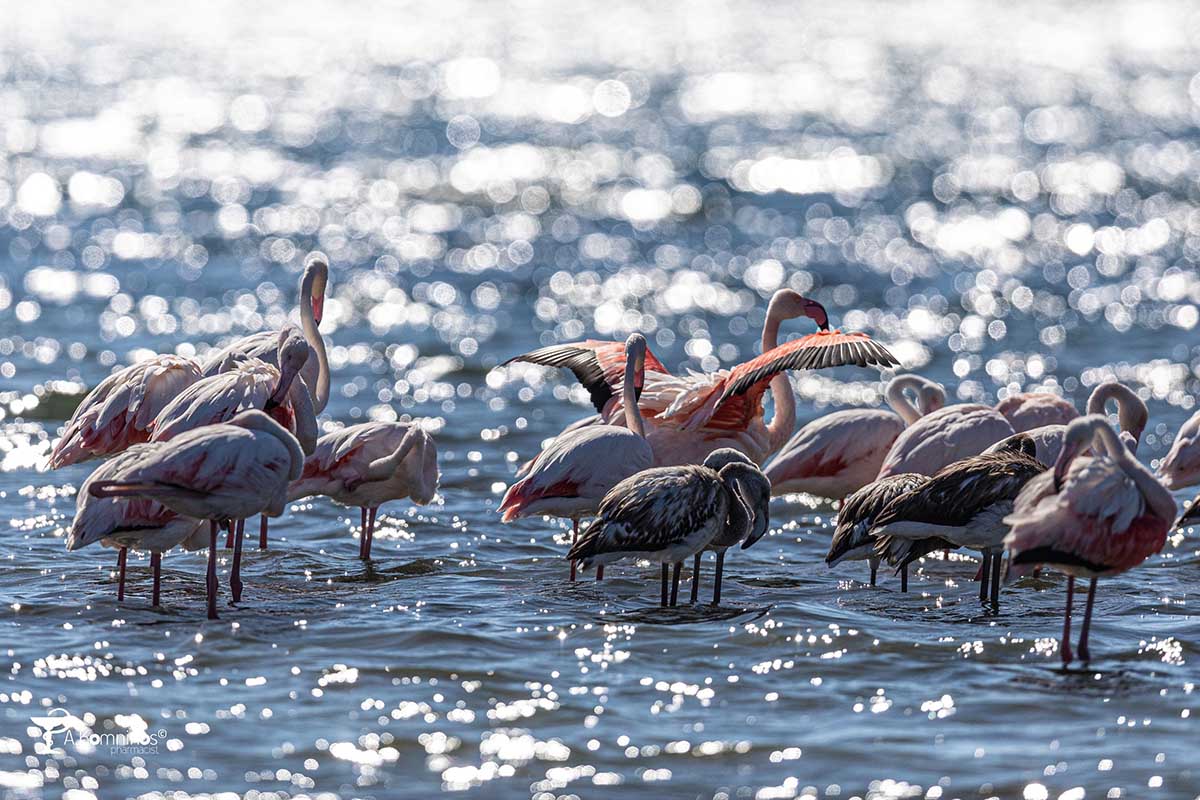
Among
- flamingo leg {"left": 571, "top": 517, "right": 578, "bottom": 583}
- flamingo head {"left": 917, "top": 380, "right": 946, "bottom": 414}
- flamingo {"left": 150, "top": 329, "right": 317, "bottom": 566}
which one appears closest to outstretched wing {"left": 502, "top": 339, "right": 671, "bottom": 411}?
flamingo leg {"left": 571, "top": 517, "right": 578, "bottom": 583}

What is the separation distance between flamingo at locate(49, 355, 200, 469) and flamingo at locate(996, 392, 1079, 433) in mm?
4416

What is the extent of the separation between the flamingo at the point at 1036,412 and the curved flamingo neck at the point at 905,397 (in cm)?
52

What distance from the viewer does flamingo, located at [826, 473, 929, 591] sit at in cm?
870

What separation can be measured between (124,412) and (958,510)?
4.17 m

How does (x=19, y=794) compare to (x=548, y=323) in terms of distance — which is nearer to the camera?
(x=19, y=794)

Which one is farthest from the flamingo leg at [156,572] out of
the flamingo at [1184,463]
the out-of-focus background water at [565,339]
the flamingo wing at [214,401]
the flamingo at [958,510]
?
the flamingo at [1184,463]

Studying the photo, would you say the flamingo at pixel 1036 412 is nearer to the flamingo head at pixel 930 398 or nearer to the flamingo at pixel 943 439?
the flamingo head at pixel 930 398

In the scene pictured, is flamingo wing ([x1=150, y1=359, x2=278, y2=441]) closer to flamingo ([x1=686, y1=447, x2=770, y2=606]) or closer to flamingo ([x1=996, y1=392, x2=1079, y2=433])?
flamingo ([x1=686, y1=447, x2=770, y2=606])

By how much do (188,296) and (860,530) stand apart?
11927 mm

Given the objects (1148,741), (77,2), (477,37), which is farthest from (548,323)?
(77,2)

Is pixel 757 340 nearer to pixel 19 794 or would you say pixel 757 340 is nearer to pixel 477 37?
pixel 19 794

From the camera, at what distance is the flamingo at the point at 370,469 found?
9.61 meters

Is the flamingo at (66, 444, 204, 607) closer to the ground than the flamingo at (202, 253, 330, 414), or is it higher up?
closer to the ground

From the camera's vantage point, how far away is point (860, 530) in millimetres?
8727
